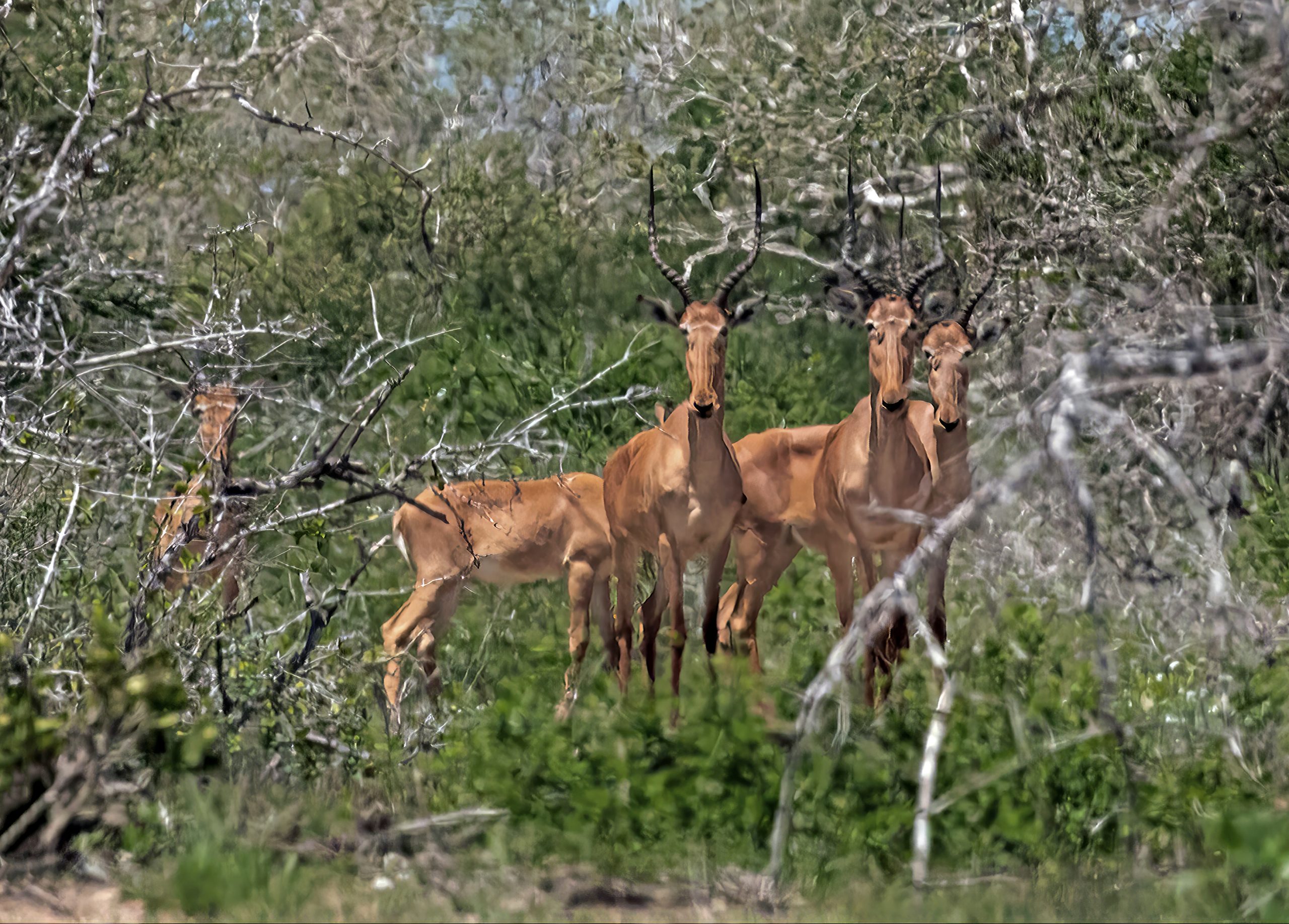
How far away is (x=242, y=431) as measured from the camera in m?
12.3

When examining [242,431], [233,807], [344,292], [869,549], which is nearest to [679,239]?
[344,292]

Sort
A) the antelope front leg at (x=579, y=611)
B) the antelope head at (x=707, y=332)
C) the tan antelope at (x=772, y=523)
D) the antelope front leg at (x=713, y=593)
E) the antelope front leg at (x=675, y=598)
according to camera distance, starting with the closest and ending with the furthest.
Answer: the antelope head at (x=707, y=332), the antelope front leg at (x=675, y=598), the antelope front leg at (x=713, y=593), the antelope front leg at (x=579, y=611), the tan antelope at (x=772, y=523)

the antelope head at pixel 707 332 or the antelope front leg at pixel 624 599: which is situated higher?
the antelope head at pixel 707 332

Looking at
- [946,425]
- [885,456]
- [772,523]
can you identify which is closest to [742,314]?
[885,456]

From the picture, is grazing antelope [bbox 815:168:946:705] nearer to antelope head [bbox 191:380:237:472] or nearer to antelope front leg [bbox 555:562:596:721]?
antelope front leg [bbox 555:562:596:721]

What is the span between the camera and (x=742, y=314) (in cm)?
866

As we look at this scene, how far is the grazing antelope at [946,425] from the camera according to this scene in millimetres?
8211

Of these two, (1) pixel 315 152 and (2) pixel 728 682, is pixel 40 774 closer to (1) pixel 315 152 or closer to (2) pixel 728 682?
(2) pixel 728 682

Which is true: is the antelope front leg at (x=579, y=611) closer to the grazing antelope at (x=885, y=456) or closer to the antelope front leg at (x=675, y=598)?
the antelope front leg at (x=675, y=598)

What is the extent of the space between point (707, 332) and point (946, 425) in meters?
1.29

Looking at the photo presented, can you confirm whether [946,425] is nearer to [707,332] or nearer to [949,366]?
[949,366]

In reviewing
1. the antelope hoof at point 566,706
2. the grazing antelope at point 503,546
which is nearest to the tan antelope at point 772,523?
the grazing antelope at point 503,546

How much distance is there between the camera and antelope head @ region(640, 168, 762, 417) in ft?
27.4

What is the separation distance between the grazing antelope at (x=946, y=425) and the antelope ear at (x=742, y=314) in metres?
0.93
